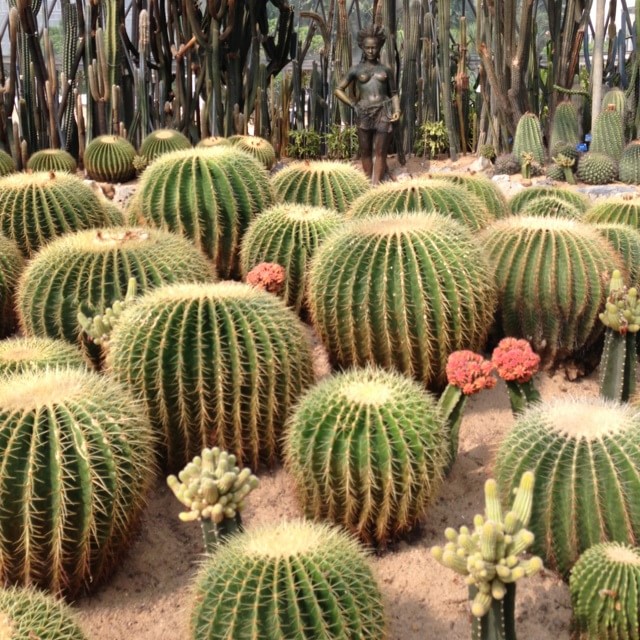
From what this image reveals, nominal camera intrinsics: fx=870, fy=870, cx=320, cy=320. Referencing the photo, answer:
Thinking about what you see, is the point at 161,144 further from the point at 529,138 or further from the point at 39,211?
the point at 39,211

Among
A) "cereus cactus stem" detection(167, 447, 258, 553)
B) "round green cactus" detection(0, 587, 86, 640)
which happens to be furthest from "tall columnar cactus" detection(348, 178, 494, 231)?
"round green cactus" detection(0, 587, 86, 640)

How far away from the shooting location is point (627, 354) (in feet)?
11.3

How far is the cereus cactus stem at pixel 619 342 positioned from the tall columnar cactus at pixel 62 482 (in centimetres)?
191

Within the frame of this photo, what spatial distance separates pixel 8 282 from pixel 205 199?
110 centimetres

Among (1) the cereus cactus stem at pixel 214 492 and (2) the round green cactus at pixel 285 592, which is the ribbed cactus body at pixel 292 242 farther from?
(2) the round green cactus at pixel 285 592

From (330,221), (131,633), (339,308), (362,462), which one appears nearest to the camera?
(131,633)

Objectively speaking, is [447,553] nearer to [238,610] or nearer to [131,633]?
[238,610]

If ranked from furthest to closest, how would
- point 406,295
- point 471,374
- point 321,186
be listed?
point 321,186, point 406,295, point 471,374

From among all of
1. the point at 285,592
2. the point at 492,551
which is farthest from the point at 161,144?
the point at 492,551

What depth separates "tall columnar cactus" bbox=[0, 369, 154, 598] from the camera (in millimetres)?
2549

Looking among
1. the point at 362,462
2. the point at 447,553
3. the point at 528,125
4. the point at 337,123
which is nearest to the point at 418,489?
the point at 362,462

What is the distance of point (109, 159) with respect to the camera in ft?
31.5

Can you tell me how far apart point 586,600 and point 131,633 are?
133 centimetres

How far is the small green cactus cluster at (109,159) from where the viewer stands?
31.5 feet
